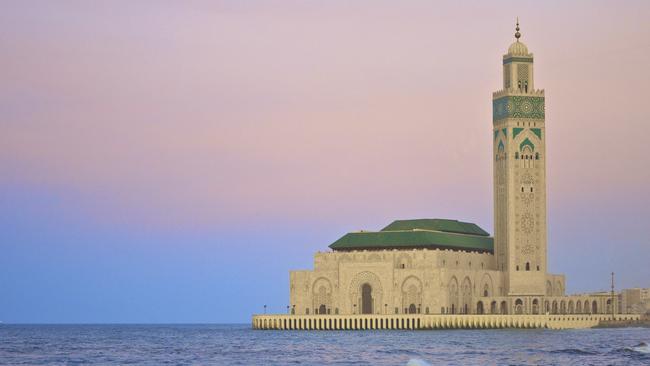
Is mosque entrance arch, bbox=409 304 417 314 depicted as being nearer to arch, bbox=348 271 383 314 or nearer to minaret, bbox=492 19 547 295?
arch, bbox=348 271 383 314

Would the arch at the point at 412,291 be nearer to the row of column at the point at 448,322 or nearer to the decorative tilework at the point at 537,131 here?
the row of column at the point at 448,322

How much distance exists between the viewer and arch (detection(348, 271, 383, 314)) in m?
170

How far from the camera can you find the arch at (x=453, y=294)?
168 m

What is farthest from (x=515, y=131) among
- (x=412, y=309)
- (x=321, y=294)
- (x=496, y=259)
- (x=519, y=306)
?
(x=321, y=294)

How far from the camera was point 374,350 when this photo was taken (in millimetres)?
114500

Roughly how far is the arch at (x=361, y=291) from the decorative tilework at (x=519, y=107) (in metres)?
25.8

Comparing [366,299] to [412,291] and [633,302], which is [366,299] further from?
[633,302]

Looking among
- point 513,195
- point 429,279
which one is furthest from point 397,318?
point 513,195

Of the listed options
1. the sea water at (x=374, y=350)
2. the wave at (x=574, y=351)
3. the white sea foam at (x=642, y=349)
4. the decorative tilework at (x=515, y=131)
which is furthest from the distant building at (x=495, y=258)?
the white sea foam at (x=642, y=349)

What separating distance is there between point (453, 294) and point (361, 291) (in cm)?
1123

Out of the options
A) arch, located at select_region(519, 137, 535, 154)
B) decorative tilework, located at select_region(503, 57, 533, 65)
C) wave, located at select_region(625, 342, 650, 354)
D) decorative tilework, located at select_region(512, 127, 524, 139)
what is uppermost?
decorative tilework, located at select_region(503, 57, 533, 65)

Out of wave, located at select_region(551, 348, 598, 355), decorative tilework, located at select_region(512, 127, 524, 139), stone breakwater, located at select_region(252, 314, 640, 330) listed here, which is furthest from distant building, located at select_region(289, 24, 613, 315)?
wave, located at select_region(551, 348, 598, 355)

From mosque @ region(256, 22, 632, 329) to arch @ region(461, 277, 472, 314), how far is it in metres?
0.12

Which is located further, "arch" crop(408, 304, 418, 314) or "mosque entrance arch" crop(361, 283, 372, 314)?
"mosque entrance arch" crop(361, 283, 372, 314)
